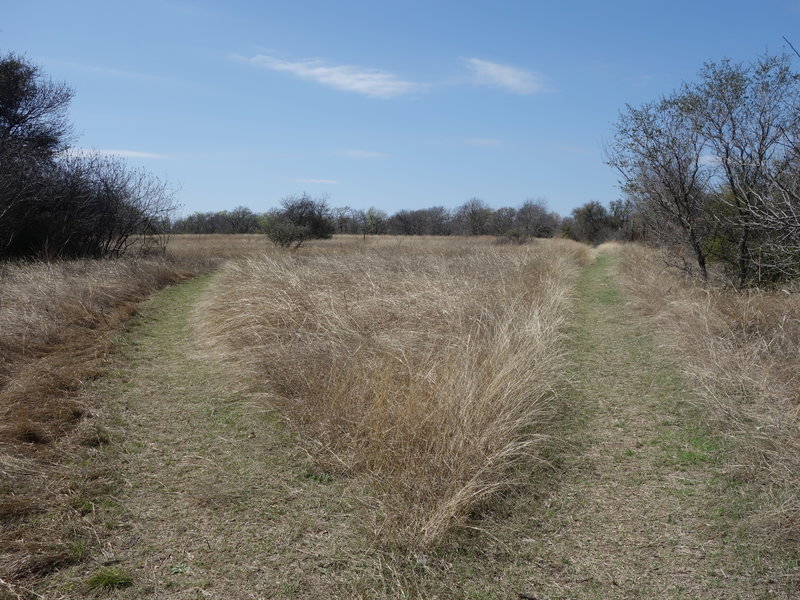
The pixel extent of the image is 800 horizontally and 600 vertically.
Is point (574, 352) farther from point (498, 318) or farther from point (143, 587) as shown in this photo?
point (143, 587)

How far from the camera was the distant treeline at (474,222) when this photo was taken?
52.5 metres

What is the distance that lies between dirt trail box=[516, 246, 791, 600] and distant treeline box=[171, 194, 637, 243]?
3491 centimetres

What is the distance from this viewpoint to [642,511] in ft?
11.6

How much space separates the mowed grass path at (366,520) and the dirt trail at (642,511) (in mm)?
10

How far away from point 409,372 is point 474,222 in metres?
51.9

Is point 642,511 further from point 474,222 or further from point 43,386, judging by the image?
point 474,222

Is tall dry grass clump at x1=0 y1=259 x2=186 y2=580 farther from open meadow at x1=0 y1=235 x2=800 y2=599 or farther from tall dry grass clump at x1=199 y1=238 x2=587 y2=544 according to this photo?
tall dry grass clump at x1=199 y1=238 x2=587 y2=544

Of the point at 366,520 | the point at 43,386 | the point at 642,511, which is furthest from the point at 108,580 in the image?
the point at 43,386

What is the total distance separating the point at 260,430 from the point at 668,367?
15.3ft

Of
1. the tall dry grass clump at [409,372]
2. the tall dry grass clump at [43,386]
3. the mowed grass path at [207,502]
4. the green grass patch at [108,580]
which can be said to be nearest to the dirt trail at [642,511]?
the tall dry grass clump at [409,372]

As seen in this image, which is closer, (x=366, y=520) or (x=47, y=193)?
(x=366, y=520)

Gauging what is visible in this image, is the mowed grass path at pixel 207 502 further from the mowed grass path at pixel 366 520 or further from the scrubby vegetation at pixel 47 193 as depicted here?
the scrubby vegetation at pixel 47 193

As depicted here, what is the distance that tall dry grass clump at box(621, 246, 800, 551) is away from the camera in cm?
350

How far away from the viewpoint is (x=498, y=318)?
737 cm
